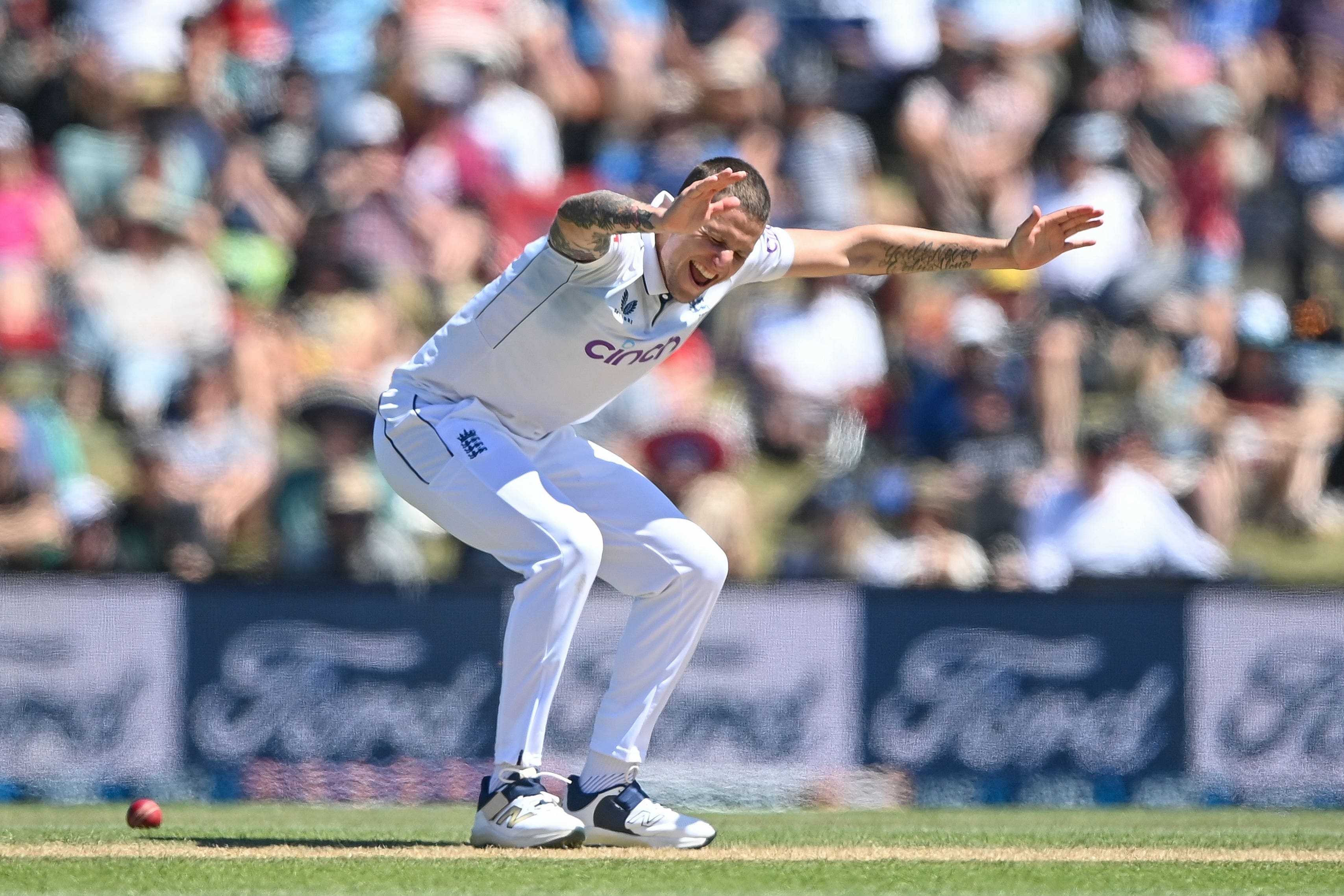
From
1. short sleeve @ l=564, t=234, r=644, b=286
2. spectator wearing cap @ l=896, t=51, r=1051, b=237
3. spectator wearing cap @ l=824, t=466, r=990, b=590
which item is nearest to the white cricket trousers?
short sleeve @ l=564, t=234, r=644, b=286

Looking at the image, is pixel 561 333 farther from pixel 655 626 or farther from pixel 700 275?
pixel 655 626

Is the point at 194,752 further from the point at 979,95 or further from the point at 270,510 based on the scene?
the point at 979,95

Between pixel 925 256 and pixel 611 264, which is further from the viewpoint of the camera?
pixel 925 256

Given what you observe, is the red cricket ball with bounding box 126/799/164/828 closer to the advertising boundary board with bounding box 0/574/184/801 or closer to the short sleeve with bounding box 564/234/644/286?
the advertising boundary board with bounding box 0/574/184/801

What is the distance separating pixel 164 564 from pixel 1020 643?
4.28 m

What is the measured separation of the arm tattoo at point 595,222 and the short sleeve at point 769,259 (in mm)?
684

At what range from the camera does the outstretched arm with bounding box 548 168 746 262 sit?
5621 millimetres

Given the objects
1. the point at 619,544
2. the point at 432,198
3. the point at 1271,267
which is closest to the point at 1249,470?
the point at 1271,267

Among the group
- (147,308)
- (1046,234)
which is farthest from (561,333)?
(147,308)

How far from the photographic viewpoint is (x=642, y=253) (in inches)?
251

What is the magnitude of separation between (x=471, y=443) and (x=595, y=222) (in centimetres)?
94

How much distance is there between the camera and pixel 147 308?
1145 centimetres

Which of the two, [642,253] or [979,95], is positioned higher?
[979,95]

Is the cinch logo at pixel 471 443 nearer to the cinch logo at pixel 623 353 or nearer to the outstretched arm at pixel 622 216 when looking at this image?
the cinch logo at pixel 623 353
